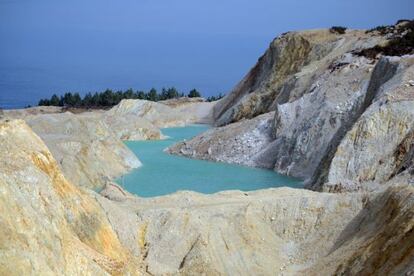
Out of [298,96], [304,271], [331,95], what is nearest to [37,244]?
[304,271]

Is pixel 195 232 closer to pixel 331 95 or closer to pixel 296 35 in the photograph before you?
pixel 331 95

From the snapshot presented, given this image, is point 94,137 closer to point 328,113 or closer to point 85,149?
point 85,149

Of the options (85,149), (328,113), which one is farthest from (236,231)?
(328,113)

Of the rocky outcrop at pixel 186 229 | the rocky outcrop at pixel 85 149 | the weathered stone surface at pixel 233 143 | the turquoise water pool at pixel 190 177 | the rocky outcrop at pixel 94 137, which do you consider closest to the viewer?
the rocky outcrop at pixel 186 229

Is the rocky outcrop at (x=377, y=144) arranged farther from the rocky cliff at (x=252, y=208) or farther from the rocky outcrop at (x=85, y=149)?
the rocky outcrop at (x=85, y=149)

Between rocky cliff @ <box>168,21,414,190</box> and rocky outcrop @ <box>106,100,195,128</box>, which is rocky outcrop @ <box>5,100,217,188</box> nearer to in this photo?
rocky outcrop @ <box>106,100,195,128</box>

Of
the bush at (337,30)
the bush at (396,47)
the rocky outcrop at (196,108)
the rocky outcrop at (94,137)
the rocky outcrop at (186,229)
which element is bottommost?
the rocky outcrop at (196,108)

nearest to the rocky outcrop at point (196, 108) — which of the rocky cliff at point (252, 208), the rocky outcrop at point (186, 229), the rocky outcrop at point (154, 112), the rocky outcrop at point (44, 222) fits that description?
the rocky outcrop at point (154, 112)
